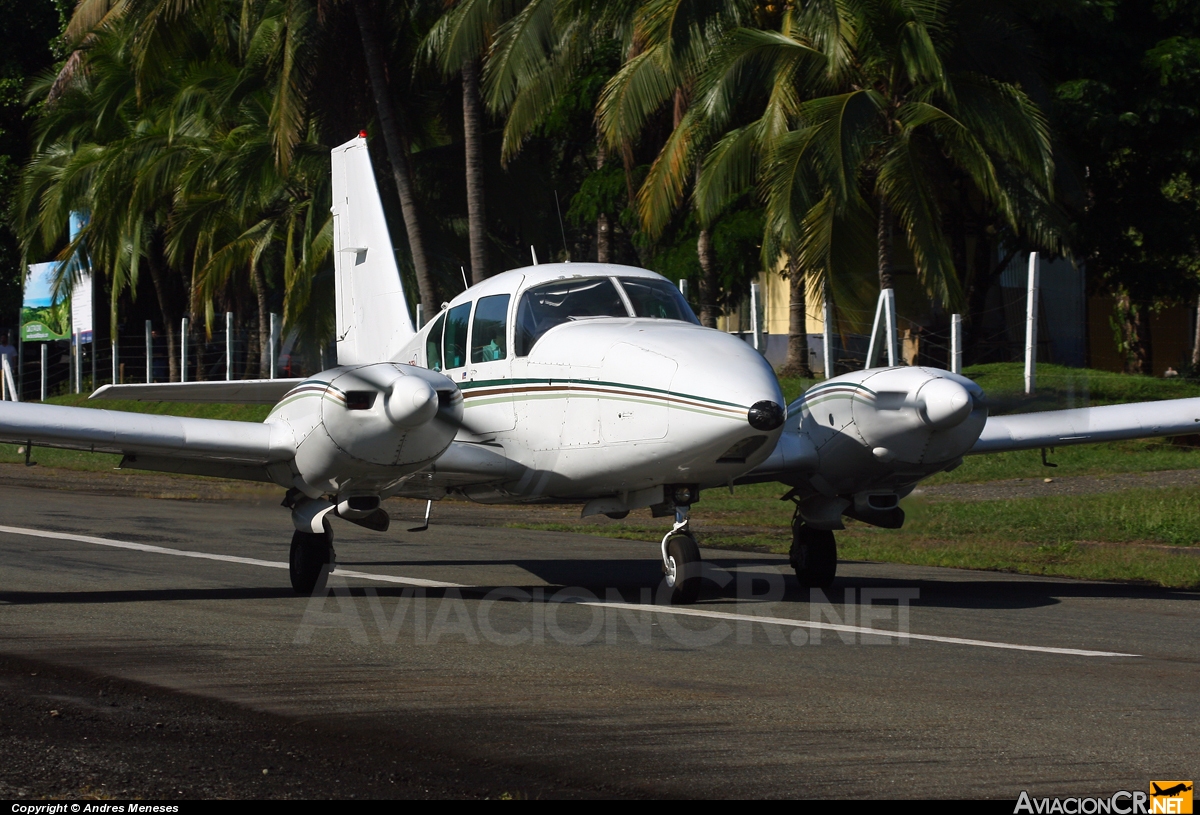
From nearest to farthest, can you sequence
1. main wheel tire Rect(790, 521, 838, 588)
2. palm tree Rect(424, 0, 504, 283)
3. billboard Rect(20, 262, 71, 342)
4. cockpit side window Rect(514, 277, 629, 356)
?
cockpit side window Rect(514, 277, 629, 356) < main wheel tire Rect(790, 521, 838, 588) < palm tree Rect(424, 0, 504, 283) < billboard Rect(20, 262, 71, 342)

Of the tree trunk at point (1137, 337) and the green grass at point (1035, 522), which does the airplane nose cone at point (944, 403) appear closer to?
the green grass at point (1035, 522)

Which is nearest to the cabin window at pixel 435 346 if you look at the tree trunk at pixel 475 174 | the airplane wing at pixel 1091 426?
the airplane wing at pixel 1091 426

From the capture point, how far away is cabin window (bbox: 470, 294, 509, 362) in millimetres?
11500

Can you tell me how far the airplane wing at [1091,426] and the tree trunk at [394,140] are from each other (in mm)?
17205

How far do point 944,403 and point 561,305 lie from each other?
306cm

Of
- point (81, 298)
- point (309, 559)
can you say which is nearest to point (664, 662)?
point (309, 559)

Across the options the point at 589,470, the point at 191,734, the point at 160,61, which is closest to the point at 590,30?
the point at 160,61

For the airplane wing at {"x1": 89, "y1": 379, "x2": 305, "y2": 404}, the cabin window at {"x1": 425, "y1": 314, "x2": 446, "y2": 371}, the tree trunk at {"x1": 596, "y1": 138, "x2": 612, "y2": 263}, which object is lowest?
the airplane wing at {"x1": 89, "y1": 379, "x2": 305, "y2": 404}

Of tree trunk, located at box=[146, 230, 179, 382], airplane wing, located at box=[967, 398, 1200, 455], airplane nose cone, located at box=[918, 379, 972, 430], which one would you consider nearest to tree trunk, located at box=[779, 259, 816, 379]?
airplane wing, located at box=[967, 398, 1200, 455]

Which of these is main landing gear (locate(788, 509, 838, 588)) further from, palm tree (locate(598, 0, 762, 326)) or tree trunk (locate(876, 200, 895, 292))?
tree trunk (locate(876, 200, 895, 292))

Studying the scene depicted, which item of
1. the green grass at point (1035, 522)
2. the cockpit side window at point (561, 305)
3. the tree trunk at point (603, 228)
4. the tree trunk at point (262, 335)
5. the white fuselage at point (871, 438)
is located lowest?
the green grass at point (1035, 522)

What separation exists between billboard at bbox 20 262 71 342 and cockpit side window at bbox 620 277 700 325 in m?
33.5

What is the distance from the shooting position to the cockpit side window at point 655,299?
1120cm

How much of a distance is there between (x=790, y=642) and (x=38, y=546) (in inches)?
346
